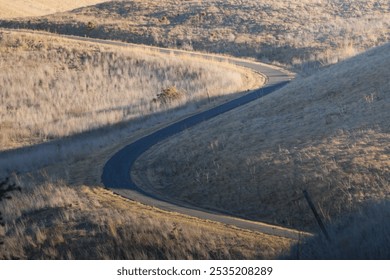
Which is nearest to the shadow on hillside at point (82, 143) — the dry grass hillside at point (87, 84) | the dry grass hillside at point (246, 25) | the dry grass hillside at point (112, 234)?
the dry grass hillside at point (87, 84)

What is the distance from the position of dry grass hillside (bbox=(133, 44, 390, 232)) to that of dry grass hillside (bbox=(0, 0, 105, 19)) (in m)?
78.5

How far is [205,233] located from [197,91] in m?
26.8

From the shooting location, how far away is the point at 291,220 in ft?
55.5

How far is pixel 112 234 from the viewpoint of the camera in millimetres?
15883

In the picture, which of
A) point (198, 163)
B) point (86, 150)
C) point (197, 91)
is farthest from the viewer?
point (197, 91)

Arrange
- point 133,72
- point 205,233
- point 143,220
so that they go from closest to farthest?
point 205,233
point 143,220
point 133,72

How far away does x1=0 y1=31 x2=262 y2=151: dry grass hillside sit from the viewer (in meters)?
37.1

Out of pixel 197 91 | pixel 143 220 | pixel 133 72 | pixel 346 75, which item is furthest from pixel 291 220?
pixel 133 72

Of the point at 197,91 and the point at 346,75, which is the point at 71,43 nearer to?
the point at 197,91

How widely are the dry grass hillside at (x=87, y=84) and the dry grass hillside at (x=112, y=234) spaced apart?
1511 centimetres

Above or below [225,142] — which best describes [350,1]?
above

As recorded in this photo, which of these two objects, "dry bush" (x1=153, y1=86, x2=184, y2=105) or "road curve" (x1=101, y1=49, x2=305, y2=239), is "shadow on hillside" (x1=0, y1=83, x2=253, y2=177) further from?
"dry bush" (x1=153, y1=86, x2=184, y2=105)

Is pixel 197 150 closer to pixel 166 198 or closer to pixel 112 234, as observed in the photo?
pixel 166 198

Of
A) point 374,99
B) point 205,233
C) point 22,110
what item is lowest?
point 22,110
